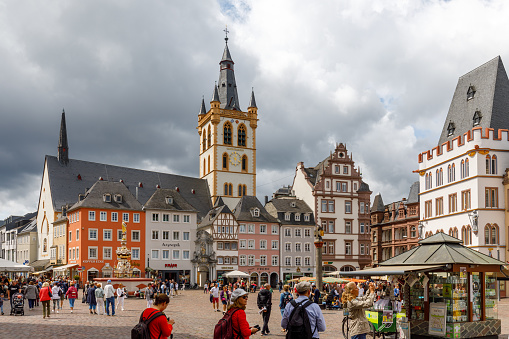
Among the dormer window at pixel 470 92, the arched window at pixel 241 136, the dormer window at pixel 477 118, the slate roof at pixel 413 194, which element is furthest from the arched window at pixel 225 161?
the dormer window at pixel 477 118

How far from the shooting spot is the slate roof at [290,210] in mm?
76512

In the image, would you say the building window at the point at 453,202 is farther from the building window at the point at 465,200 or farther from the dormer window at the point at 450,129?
the dormer window at the point at 450,129

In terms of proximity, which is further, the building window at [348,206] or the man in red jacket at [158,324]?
the building window at [348,206]

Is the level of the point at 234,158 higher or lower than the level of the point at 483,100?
lower

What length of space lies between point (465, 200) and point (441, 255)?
121 feet

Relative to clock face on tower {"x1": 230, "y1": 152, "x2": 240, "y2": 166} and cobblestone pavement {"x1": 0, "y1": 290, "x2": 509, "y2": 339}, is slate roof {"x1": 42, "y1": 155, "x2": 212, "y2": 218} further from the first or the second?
cobblestone pavement {"x1": 0, "y1": 290, "x2": 509, "y2": 339}

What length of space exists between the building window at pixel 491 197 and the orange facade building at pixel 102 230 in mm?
37482

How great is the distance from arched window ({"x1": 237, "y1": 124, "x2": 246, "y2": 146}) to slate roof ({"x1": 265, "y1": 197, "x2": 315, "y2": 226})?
51.5 feet

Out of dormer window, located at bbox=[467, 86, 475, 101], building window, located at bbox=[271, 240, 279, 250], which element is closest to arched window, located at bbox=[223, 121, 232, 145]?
building window, located at bbox=[271, 240, 279, 250]

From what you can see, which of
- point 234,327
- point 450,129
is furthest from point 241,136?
point 234,327

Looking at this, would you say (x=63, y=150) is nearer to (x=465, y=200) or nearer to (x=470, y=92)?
(x=470, y=92)

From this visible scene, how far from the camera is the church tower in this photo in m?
88.4

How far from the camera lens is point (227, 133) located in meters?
90.9

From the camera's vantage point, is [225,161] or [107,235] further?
[225,161]
